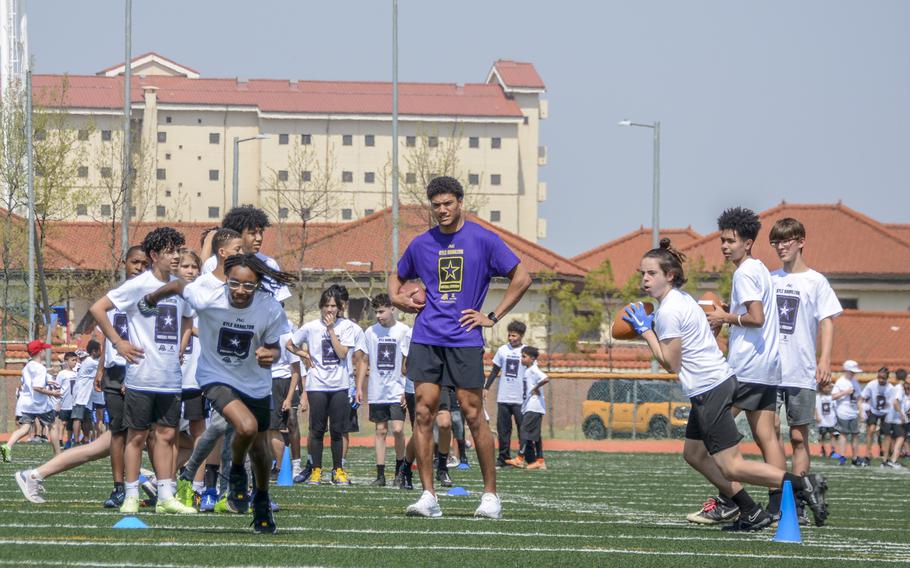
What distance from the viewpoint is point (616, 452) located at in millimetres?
29094

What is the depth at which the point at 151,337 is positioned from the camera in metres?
10.4

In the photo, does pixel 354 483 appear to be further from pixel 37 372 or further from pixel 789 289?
pixel 37 372

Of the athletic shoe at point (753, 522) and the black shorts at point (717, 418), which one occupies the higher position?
the black shorts at point (717, 418)

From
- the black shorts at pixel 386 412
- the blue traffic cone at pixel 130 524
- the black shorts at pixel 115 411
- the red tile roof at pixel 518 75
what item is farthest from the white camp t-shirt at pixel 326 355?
the red tile roof at pixel 518 75

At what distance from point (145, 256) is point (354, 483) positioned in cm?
557

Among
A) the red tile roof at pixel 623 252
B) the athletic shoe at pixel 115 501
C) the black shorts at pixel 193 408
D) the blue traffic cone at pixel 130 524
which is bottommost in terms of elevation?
the athletic shoe at pixel 115 501

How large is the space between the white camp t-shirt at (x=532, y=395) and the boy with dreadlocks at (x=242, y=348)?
1359cm

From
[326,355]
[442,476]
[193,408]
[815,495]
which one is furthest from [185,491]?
[442,476]

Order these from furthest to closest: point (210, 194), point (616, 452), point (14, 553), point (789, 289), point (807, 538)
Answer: point (210, 194) < point (616, 452) < point (789, 289) < point (807, 538) < point (14, 553)

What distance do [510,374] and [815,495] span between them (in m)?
13.0

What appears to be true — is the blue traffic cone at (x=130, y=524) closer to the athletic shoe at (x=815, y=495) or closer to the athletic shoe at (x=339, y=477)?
the athletic shoe at (x=815, y=495)

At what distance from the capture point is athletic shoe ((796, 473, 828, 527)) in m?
9.82

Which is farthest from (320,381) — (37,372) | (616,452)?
(616,452)

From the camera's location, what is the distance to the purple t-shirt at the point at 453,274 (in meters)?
10.1
